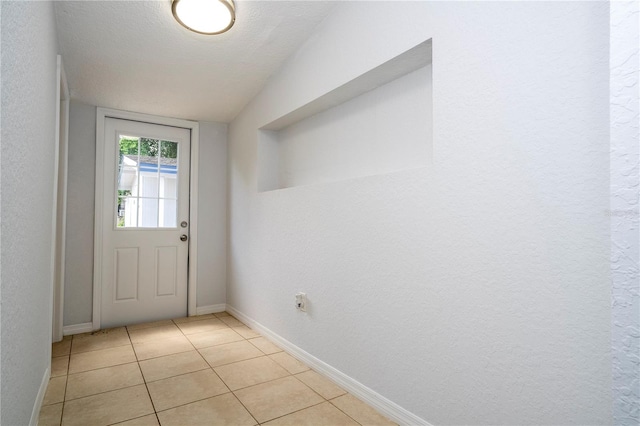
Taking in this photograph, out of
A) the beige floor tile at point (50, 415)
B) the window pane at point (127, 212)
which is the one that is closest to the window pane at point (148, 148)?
the window pane at point (127, 212)

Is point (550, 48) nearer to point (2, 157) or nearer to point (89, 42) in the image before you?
point (2, 157)

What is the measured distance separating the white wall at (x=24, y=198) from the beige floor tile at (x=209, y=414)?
61 centimetres

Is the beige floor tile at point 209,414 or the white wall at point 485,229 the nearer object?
the white wall at point 485,229

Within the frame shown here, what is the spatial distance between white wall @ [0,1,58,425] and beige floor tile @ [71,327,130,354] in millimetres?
986

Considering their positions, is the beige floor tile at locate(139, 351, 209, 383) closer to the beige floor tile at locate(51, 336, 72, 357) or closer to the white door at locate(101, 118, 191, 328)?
the beige floor tile at locate(51, 336, 72, 357)

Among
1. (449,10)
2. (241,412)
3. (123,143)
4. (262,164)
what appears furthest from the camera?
(123,143)

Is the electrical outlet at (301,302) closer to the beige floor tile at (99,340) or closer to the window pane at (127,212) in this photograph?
the beige floor tile at (99,340)

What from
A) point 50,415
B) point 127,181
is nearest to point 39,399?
point 50,415

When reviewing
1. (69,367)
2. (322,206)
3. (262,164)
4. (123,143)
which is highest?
(123,143)

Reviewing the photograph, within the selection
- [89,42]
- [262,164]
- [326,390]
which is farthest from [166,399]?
[89,42]

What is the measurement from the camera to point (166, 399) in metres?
1.93

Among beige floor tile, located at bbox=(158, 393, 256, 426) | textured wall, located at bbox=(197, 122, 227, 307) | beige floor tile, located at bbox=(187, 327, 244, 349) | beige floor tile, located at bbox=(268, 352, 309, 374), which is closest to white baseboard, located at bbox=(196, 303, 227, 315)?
textured wall, located at bbox=(197, 122, 227, 307)

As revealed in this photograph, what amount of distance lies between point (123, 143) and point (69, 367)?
7.02 ft

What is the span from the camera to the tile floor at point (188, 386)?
1.75m
